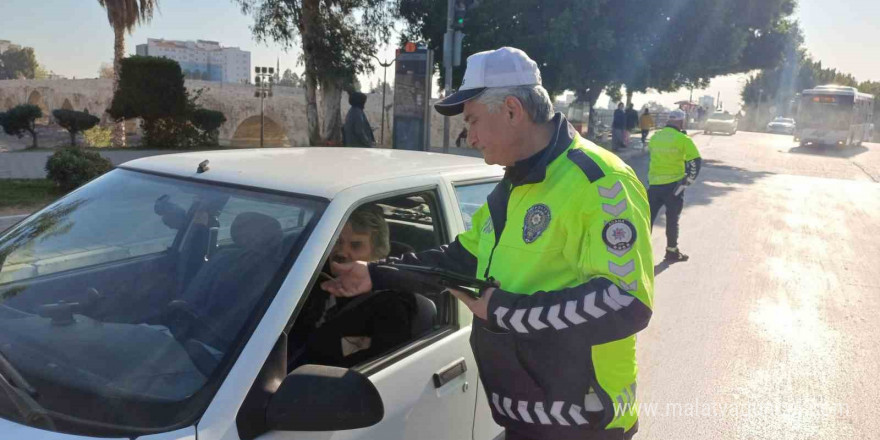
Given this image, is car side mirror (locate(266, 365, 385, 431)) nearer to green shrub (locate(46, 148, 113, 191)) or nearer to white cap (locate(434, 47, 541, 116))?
white cap (locate(434, 47, 541, 116))

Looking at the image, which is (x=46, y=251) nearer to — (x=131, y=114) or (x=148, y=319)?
(x=148, y=319)

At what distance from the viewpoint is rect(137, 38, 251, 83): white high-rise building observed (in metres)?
148

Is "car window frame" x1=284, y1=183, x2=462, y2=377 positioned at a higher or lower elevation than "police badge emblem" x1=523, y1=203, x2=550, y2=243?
lower

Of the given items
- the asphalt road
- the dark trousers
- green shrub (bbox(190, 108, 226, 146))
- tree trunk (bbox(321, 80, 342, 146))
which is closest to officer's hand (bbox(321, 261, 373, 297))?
the asphalt road

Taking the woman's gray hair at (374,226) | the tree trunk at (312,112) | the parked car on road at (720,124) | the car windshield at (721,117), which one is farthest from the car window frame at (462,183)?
the car windshield at (721,117)

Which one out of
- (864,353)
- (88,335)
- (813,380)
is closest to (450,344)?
(88,335)

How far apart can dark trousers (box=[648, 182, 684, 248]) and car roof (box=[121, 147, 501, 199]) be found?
522 cm

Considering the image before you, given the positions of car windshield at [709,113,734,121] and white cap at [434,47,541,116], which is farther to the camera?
car windshield at [709,113,734,121]

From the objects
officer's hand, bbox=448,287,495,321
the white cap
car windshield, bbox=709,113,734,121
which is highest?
car windshield, bbox=709,113,734,121

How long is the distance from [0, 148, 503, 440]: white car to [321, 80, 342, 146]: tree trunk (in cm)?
1653

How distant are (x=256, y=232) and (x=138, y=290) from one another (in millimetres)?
418

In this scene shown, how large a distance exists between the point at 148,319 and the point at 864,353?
16.9 feet

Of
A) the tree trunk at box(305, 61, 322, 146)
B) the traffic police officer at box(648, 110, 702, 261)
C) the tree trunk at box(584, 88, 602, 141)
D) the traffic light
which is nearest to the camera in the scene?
the traffic police officer at box(648, 110, 702, 261)

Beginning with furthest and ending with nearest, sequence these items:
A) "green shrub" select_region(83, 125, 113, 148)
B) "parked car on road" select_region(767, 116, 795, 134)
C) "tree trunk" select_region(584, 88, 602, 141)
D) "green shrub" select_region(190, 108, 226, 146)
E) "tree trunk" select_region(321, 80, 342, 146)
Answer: "parked car on road" select_region(767, 116, 795, 134), "tree trunk" select_region(584, 88, 602, 141), "green shrub" select_region(83, 125, 113, 148), "green shrub" select_region(190, 108, 226, 146), "tree trunk" select_region(321, 80, 342, 146)
